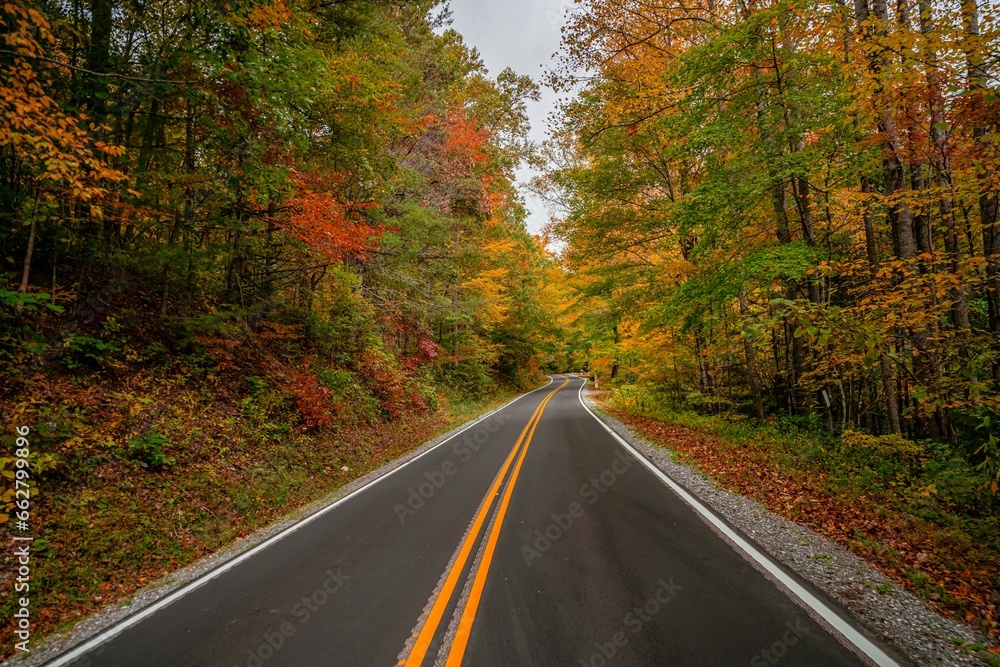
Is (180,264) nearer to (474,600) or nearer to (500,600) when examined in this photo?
(474,600)

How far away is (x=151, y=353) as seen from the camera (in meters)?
7.28

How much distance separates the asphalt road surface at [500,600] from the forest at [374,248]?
4.48ft

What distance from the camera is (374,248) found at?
11727 mm

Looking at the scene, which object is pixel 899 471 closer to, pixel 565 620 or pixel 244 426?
pixel 565 620

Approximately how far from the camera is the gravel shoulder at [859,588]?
111 inches

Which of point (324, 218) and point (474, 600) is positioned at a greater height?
point (324, 218)

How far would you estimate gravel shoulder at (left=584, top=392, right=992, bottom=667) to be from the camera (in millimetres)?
2814

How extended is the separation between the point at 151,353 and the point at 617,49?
1250 centimetres

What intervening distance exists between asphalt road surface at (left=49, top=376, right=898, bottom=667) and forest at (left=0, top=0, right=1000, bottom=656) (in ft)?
4.48

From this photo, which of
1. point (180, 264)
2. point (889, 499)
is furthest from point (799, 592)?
point (180, 264)

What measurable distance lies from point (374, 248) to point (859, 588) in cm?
1190

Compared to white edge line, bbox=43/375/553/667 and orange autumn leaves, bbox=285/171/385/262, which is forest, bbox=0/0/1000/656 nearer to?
orange autumn leaves, bbox=285/171/385/262

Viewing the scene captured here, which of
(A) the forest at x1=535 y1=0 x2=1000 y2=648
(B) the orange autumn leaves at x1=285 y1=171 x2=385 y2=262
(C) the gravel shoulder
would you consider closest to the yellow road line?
(C) the gravel shoulder

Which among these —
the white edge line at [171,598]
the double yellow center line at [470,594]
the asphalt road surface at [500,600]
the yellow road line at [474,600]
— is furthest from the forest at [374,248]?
the yellow road line at [474,600]
